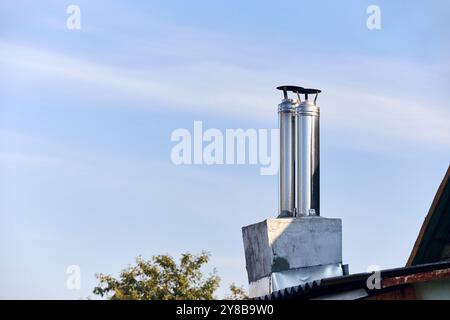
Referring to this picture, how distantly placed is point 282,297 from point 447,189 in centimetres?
449

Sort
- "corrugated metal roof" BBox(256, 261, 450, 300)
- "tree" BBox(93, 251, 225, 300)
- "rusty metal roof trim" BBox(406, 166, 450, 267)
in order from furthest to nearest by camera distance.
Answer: "tree" BBox(93, 251, 225, 300), "rusty metal roof trim" BBox(406, 166, 450, 267), "corrugated metal roof" BBox(256, 261, 450, 300)

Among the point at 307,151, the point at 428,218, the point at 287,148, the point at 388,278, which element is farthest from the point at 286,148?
the point at 388,278

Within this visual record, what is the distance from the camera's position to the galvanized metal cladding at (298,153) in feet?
63.3

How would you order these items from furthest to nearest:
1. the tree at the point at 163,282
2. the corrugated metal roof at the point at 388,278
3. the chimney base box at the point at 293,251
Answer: the tree at the point at 163,282 < the chimney base box at the point at 293,251 < the corrugated metal roof at the point at 388,278

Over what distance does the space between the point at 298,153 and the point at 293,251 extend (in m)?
2.31

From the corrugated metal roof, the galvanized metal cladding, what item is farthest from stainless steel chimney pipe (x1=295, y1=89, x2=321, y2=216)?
the corrugated metal roof

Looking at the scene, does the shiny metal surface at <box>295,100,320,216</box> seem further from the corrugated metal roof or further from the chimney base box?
the corrugated metal roof

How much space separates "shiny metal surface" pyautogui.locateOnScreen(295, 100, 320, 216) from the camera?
19.3m

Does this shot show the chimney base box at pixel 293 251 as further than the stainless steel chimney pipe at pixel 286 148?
No

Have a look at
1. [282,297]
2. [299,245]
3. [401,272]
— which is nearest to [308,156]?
[299,245]

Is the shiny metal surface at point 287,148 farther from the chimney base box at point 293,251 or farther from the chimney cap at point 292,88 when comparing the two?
the chimney base box at point 293,251

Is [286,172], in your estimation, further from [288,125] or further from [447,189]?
[447,189]

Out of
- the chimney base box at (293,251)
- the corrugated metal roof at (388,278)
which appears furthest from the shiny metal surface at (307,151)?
the corrugated metal roof at (388,278)
